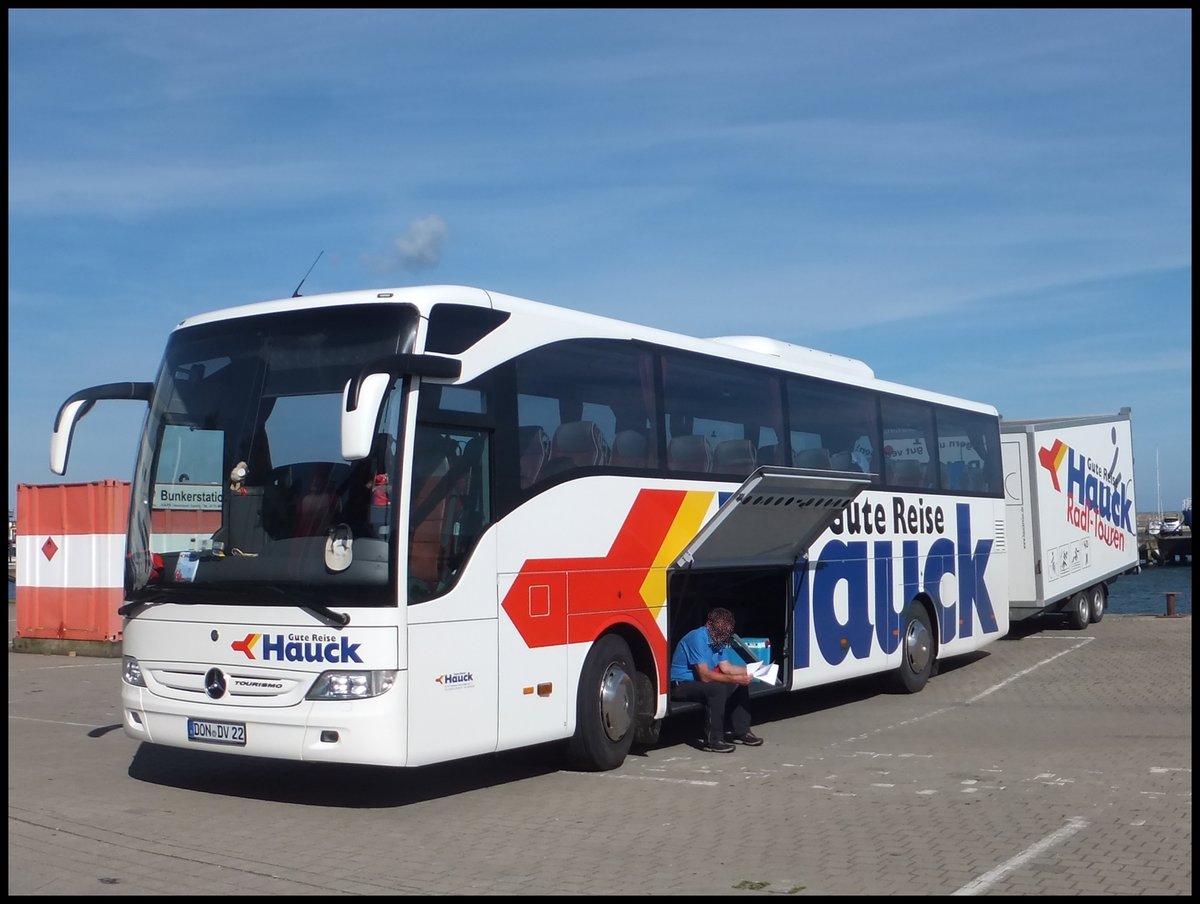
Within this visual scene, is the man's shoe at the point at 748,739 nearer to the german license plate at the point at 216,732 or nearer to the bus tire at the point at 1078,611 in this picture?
the german license plate at the point at 216,732

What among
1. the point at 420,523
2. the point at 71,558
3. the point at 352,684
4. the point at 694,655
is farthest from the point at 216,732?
the point at 71,558

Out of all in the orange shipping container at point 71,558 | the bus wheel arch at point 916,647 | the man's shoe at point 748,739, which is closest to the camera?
the man's shoe at point 748,739

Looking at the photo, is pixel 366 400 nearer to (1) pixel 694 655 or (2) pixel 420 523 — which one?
(2) pixel 420 523

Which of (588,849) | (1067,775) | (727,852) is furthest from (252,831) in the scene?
(1067,775)

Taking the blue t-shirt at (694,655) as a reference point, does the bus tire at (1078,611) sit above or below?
below

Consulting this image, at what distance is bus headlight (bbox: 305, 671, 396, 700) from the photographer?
858 cm

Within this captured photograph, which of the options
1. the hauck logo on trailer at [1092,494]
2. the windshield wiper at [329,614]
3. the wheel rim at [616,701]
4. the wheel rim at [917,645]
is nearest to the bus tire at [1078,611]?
the hauck logo on trailer at [1092,494]

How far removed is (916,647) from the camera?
16172 mm

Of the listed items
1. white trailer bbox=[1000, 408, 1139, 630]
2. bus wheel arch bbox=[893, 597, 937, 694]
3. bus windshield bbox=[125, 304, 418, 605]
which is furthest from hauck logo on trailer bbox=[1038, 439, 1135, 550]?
bus windshield bbox=[125, 304, 418, 605]

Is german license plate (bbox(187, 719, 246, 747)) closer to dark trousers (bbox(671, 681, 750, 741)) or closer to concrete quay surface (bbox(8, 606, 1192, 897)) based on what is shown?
concrete quay surface (bbox(8, 606, 1192, 897))

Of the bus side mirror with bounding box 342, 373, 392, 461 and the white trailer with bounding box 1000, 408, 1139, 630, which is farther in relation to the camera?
the white trailer with bounding box 1000, 408, 1139, 630

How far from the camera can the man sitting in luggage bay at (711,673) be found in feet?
38.0

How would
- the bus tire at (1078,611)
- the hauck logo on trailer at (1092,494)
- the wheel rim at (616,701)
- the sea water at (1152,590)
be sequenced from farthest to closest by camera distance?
the sea water at (1152,590) → the bus tire at (1078,611) → the hauck logo on trailer at (1092,494) → the wheel rim at (616,701)

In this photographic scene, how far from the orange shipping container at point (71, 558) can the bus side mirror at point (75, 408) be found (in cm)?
1159
